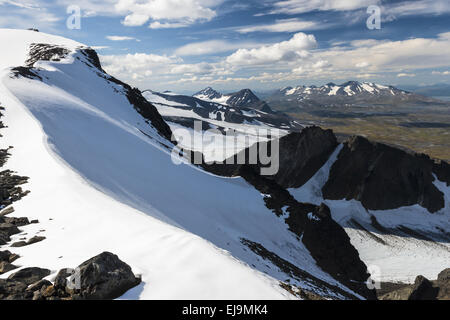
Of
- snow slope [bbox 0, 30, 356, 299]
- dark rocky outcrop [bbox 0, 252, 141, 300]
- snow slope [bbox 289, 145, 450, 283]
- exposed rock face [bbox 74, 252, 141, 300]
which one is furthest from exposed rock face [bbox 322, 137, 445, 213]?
dark rocky outcrop [bbox 0, 252, 141, 300]

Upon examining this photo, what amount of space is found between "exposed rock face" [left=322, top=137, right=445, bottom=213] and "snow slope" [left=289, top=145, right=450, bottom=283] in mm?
1996

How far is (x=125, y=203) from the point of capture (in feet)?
68.0

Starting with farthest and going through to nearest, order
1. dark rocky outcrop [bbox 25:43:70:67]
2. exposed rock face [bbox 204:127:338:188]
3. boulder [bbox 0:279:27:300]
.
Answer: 1. exposed rock face [bbox 204:127:338:188]
2. dark rocky outcrop [bbox 25:43:70:67]
3. boulder [bbox 0:279:27:300]

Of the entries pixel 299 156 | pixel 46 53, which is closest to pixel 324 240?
pixel 299 156

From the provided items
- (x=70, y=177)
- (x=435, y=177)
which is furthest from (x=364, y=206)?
(x=70, y=177)

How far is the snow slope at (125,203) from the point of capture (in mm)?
9992

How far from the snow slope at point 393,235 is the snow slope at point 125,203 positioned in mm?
25349

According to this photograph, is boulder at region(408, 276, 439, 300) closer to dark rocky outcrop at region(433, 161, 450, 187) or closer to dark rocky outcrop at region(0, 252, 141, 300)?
dark rocky outcrop at region(0, 252, 141, 300)

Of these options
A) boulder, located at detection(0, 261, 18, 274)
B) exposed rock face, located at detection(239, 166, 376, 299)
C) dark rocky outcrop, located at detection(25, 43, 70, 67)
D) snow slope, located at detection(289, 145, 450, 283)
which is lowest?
snow slope, located at detection(289, 145, 450, 283)

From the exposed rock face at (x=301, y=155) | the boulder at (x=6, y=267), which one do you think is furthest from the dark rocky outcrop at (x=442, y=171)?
the boulder at (x=6, y=267)

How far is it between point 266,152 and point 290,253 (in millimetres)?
45054

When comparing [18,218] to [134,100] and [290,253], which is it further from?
[134,100]

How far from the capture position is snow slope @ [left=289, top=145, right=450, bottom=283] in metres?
50.3

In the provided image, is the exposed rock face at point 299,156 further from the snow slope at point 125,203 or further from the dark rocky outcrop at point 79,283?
the dark rocky outcrop at point 79,283
